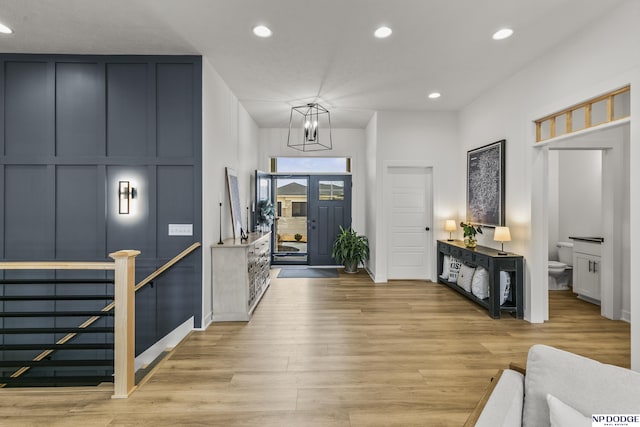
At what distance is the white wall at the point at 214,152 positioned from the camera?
386cm

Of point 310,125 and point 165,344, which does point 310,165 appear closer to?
point 310,125

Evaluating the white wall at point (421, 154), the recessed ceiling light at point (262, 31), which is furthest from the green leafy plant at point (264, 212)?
the recessed ceiling light at point (262, 31)

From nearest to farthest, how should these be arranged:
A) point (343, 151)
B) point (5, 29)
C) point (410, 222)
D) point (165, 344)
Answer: point (5, 29) < point (165, 344) < point (410, 222) < point (343, 151)

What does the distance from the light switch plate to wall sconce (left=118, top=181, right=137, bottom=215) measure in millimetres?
538

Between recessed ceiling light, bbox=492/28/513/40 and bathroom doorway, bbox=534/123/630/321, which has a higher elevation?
recessed ceiling light, bbox=492/28/513/40

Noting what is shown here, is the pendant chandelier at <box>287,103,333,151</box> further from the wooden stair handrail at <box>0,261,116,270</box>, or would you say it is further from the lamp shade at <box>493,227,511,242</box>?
the wooden stair handrail at <box>0,261,116,270</box>

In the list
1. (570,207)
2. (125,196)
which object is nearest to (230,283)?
(125,196)

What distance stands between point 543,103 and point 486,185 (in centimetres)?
144

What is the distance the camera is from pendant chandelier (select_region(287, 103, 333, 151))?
554cm

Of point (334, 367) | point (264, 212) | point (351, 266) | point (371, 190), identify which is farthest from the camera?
point (351, 266)

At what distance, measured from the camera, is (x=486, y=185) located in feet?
16.2

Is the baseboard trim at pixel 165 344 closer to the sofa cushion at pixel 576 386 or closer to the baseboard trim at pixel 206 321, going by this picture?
the baseboard trim at pixel 206 321

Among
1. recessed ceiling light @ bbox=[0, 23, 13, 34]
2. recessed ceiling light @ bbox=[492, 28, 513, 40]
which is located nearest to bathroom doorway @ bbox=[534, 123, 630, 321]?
recessed ceiling light @ bbox=[492, 28, 513, 40]

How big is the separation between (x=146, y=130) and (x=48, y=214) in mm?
1473
